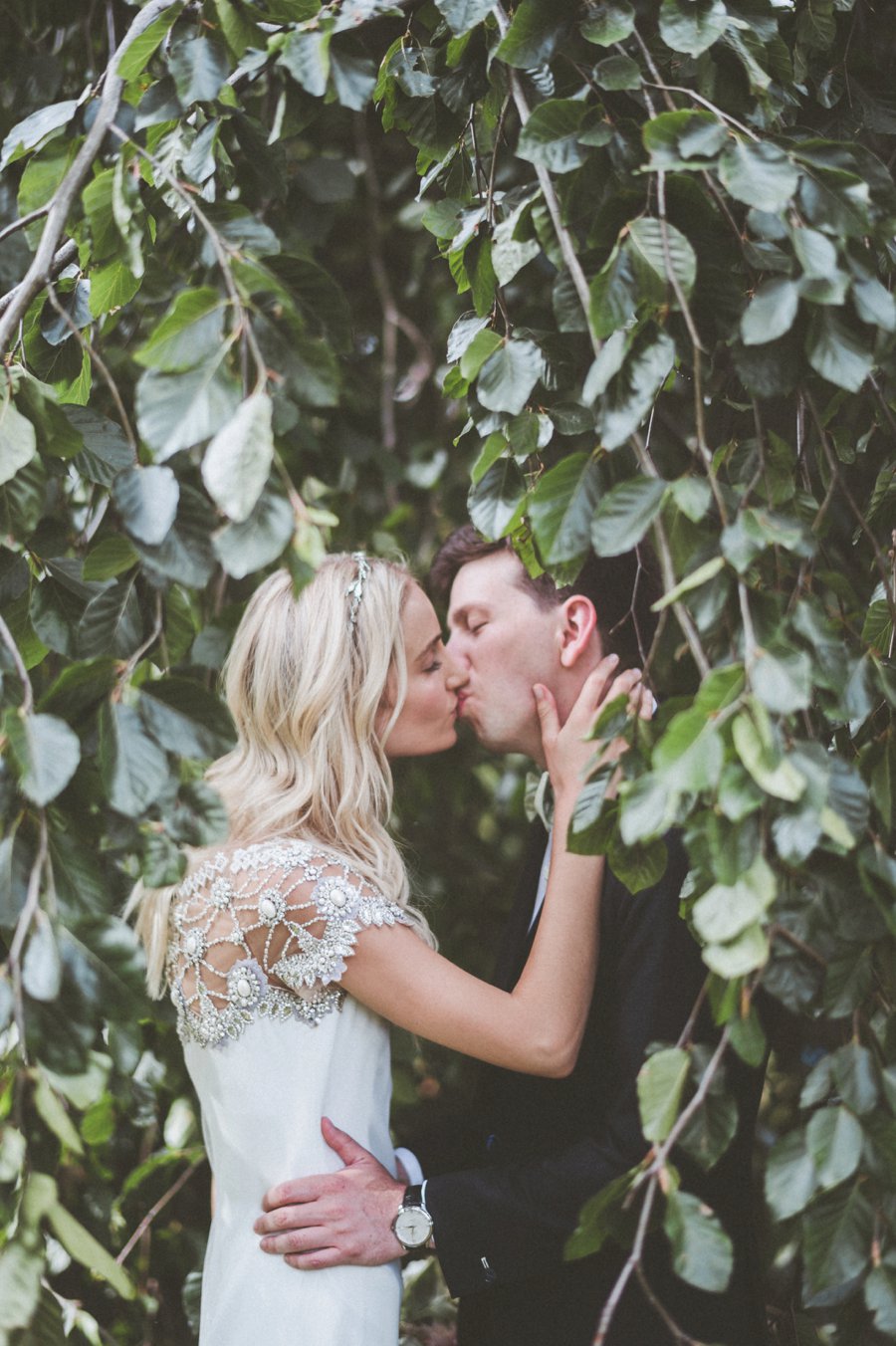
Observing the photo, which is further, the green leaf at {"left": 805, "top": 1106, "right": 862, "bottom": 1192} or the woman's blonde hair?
the woman's blonde hair

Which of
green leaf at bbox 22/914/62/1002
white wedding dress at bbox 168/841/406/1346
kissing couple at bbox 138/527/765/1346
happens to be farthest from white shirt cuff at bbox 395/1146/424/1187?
green leaf at bbox 22/914/62/1002

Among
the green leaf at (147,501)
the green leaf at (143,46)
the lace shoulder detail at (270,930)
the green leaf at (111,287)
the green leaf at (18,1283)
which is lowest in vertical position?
the lace shoulder detail at (270,930)

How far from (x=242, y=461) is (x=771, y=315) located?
0.43 metres

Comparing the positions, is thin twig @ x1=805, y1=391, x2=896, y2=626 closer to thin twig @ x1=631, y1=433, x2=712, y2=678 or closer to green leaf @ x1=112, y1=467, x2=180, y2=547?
thin twig @ x1=631, y1=433, x2=712, y2=678

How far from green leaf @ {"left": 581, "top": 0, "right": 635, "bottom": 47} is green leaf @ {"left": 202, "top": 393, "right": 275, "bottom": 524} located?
0.50 meters

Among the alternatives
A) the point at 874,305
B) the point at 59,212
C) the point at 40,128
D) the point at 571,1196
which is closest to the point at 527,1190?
the point at 571,1196

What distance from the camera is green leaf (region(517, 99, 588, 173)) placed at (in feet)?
3.33

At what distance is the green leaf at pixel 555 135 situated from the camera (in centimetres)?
101

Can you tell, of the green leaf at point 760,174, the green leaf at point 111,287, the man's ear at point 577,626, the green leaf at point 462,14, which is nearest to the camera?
the green leaf at point 760,174

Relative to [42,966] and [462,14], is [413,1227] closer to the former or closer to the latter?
[42,966]

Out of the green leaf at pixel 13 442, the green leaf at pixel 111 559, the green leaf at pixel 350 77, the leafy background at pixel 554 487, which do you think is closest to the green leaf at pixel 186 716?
the leafy background at pixel 554 487

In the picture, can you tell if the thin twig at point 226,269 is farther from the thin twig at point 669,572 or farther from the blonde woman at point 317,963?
the blonde woman at point 317,963

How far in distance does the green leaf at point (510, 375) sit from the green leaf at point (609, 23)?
10.6 inches

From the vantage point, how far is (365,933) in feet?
4.75
